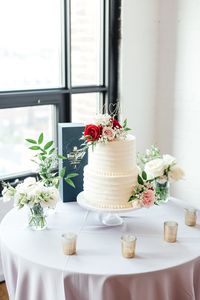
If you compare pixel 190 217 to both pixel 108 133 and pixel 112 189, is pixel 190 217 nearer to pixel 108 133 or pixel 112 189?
pixel 112 189

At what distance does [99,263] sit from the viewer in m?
1.51

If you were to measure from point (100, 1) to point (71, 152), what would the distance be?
4.43 ft

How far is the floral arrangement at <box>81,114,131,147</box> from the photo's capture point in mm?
1765

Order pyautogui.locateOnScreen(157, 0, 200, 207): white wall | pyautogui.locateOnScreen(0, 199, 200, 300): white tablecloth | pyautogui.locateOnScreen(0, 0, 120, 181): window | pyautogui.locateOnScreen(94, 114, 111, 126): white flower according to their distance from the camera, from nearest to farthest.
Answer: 1. pyautogui.locateOnScreen(0, 199, 200, 300): white tablecloth
2. pyautogui.locateOnScreen(94, 114, 111, 126): white flower
3. pyautogui.locateOnScreen(0, 0, 120, 181): window
4. pyautogui.locateOnScreen(157, 0, 200, 207): white wall

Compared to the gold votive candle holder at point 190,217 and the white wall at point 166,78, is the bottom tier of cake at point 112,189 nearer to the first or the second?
the gold votive candle holder at point 190,217

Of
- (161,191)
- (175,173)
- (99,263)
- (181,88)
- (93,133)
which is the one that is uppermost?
(181,88)

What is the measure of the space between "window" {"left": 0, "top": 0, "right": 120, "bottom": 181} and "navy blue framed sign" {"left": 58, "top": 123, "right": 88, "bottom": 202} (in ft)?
2.07

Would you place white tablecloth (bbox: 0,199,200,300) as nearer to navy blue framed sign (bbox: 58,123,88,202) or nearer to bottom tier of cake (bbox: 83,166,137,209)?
bottom tier of cake (bbox: 83,166,137,209)

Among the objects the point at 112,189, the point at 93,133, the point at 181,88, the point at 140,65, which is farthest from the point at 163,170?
the point at 140,65

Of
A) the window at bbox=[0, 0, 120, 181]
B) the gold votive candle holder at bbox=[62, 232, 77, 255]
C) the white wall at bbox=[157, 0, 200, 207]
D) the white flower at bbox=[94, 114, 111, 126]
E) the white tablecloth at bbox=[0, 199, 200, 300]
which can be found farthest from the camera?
the white wall at bbox=[157, 0, 200, 207]

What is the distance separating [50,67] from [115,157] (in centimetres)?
120

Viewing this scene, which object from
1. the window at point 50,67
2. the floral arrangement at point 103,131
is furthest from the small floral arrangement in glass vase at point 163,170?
the window at point 50,67

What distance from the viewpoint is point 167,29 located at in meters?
3.02

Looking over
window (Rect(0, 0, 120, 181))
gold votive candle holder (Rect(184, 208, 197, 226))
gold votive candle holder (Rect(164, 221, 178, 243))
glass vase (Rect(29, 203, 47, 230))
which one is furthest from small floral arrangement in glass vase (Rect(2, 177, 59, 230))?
window (Rect(0, 0, 120, 181))
